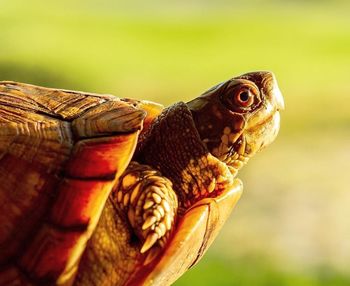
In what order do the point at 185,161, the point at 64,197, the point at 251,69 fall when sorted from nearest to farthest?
1. the point at 64,197
2. the point at 185,161
3. the point at 251,69

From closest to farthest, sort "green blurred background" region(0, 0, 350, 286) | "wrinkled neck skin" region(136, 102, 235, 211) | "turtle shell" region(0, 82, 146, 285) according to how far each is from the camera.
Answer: "turtle shell" region(0, 82, 146, 285) < "wrinkled neck skin" region(136, 102, 235, 211) < "green blurred background" region(0, 0, 350, 286)

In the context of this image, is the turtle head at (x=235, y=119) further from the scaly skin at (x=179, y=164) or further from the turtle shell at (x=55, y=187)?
the turtle shell at (x=55, y=187)

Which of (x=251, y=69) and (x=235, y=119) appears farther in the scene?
(x=251, y=69)

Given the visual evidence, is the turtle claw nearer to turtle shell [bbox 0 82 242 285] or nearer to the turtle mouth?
turtle shell [bbox 0 82 242 285]

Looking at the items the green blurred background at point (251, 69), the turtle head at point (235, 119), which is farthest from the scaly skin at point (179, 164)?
the green blurred background at point (251, 69)

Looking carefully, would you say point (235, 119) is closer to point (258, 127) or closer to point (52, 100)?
point (258, 127)

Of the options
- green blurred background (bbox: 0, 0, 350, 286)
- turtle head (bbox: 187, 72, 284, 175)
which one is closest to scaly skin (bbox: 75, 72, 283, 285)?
turtle head (bbox: 187, 72, 284, 175)

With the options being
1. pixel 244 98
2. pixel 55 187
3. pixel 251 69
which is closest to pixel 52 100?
pixel 55 187

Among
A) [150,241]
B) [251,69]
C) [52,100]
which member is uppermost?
[52,100]
